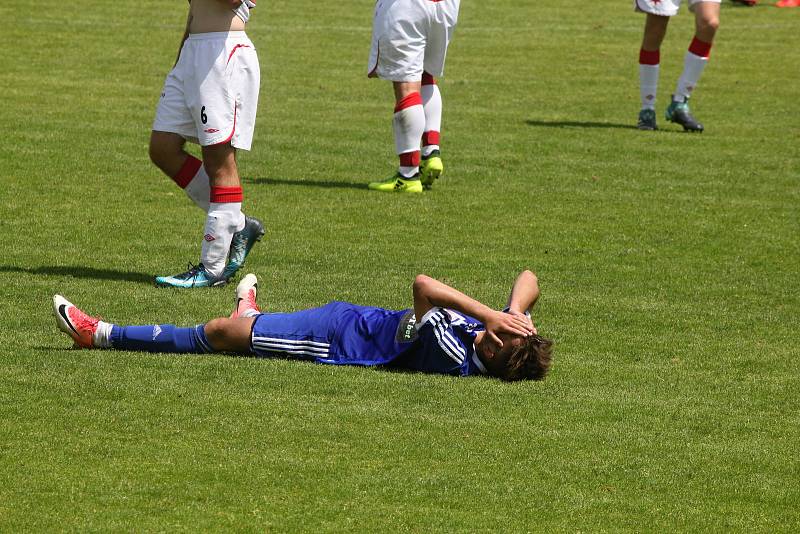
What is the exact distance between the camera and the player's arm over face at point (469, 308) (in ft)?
22.1

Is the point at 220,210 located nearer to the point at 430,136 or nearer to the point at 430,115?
the point at 430,136

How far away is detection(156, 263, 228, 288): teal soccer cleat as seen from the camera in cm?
866

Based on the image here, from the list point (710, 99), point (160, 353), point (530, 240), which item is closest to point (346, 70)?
point (710, 99)

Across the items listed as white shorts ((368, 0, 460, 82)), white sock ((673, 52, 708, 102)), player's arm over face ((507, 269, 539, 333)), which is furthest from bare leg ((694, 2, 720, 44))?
player's arm over face ((507, 269, 539, 333))

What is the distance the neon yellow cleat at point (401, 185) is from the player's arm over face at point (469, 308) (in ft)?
16.9

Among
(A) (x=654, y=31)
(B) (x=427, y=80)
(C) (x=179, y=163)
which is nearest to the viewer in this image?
(C) (x=179, y=163)

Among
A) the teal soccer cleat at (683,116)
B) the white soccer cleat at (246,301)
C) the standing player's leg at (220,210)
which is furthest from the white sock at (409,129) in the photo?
the white soccer cleat at (246,301)

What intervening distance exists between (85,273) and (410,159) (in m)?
3.81

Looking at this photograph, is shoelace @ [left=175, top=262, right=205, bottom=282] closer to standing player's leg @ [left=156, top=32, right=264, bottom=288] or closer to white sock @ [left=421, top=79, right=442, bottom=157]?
standing player's leg @ [left=156, top=32, right=264, bottom=288]

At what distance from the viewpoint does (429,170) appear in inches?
474

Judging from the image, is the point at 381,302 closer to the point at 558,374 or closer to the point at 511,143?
the point at 558,374

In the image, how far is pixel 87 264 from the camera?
360 inches

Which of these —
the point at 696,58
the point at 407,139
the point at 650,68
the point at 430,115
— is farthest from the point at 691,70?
the point at 407,139

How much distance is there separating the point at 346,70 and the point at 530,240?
8.37m
